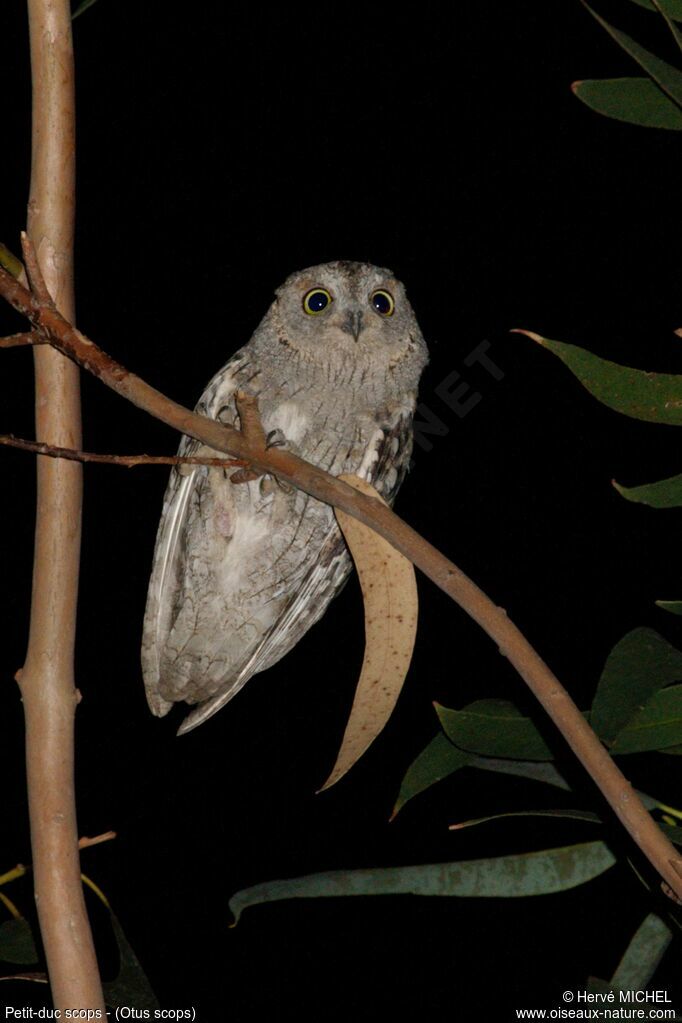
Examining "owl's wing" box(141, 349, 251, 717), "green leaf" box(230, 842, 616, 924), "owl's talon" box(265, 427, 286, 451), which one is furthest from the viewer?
"owl's wing" box(141, 349, 251, 717)

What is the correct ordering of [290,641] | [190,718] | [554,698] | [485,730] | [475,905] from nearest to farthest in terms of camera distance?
[554,698]
[485,730]
[190,718]
[290,641]
[475,905]

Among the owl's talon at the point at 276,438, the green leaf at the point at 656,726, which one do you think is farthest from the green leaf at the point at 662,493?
the owl's talon at the point at 276,438

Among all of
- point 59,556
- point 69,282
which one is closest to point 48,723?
point 59,556

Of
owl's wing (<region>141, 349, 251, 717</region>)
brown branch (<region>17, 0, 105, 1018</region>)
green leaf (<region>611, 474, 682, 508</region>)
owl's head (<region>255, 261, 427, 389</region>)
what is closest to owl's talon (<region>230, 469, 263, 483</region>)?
brown branch (<region>17, 0, 105, 1018</region>)

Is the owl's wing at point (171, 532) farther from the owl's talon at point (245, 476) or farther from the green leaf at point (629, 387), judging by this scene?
the green leaf at point (629, 387)

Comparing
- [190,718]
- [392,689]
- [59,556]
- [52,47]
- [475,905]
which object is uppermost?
[52,47]

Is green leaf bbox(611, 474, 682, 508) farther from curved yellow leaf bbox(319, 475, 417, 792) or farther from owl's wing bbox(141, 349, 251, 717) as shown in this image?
owl's wing bbox(141, 349, 251, 717)

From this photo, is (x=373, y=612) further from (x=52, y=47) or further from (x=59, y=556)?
(x=52, y=47)
